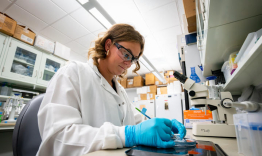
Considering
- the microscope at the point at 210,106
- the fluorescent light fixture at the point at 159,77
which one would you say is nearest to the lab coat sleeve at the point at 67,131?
the microscope at the point at 210,106

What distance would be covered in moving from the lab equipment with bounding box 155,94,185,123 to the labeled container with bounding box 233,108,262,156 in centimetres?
368

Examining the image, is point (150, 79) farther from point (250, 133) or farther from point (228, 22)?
point (250, 133)

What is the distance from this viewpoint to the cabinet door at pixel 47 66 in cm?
Result: 269

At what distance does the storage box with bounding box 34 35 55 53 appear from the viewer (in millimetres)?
2609

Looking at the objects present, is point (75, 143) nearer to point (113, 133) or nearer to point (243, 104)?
point (113, 133)

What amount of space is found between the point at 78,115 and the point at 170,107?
3.92 meters

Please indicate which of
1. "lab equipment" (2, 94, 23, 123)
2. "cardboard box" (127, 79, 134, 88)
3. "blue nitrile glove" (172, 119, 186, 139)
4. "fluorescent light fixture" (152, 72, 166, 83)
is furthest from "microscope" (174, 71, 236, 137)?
"cardboard box" (127, 79, 134, 88)

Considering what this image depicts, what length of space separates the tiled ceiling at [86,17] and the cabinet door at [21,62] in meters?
0.64

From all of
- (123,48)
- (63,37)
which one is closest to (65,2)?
(63,37)

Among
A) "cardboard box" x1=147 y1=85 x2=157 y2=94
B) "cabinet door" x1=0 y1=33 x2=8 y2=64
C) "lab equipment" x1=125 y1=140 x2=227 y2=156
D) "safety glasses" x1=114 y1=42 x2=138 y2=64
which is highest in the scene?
"cabinet door" x1=0 y1=33 x2=8 y2=64

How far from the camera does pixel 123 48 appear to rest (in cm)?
102

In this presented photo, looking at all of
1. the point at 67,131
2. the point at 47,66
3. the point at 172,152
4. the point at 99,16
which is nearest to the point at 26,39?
the point at 47,66

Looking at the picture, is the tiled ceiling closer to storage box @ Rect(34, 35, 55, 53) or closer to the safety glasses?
storage box @ Rect(34, 35, 55, 53)

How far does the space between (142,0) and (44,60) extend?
233 centimetres
